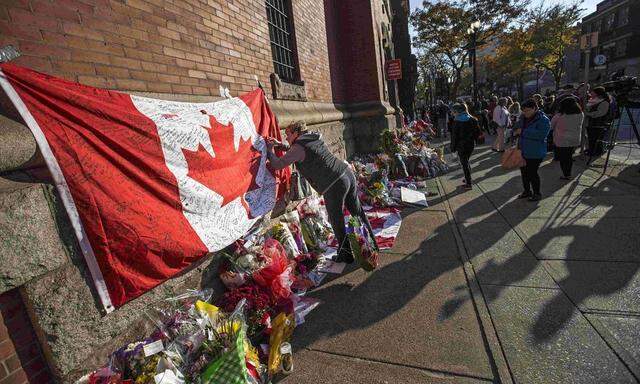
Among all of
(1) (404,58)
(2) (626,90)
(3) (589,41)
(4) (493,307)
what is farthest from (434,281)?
(1) (404,58)

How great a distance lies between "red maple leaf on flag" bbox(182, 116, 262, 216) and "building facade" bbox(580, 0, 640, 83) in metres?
40.7

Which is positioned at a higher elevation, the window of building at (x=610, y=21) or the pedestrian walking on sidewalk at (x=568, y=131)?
the window of building at (x=610, y=21)

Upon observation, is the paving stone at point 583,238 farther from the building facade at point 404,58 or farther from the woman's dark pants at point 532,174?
the building facade at point 404,58

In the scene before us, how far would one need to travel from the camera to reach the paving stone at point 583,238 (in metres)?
3.82

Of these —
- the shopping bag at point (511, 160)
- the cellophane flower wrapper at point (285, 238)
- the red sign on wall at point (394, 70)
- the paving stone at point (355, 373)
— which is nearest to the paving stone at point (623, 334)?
the paving stone at point (355, 373)

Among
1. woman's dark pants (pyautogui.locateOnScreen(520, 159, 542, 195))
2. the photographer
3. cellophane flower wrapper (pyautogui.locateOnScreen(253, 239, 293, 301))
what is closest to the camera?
cellophane flower wrapper (pyautogui.locateOnScreen(253, 239, 293, 301))

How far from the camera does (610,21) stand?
37656mm

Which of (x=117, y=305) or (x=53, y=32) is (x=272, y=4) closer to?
(x=53, y=32)

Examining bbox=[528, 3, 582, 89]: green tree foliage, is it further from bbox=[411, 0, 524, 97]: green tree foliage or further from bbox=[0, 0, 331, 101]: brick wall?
bbox=[0, 0, 331, 101]: brick wall

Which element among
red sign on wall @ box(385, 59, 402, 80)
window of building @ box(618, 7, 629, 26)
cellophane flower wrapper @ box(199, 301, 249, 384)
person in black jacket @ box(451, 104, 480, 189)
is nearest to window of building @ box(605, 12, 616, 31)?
window of building @ box(618, 7, 629, 26)

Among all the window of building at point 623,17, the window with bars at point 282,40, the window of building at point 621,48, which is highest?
the window of building at point 623,17

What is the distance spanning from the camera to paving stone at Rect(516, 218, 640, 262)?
3816 millimetres

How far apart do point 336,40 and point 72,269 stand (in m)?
10.3

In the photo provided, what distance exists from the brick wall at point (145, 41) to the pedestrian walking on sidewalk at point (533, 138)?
4512 millimetres
